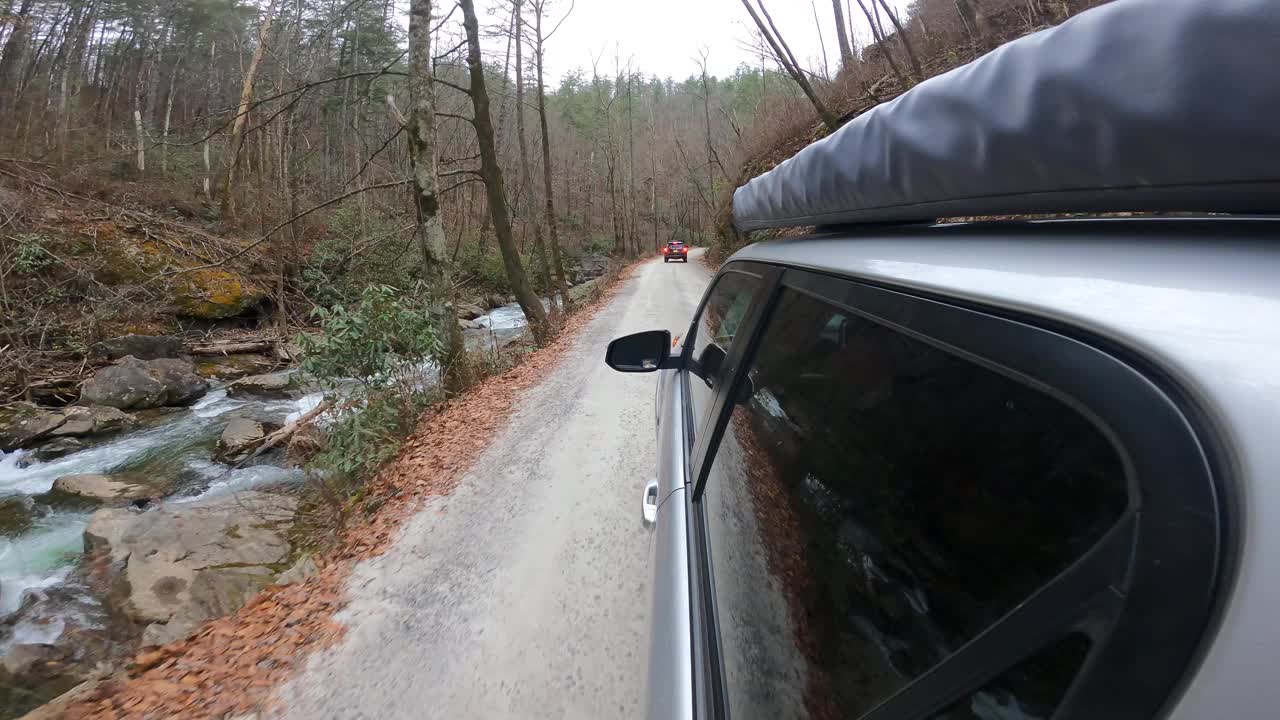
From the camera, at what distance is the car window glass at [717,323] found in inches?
81.9

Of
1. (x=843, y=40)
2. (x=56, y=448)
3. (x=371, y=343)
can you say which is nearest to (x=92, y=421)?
(x=56, y=448)

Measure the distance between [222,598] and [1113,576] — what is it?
4.96 metres

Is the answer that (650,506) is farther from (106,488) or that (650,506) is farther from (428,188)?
(106,488)

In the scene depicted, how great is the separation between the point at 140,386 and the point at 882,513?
46.0ft

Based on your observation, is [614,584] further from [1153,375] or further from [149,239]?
[149,239]

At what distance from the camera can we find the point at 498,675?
2980 millimetres

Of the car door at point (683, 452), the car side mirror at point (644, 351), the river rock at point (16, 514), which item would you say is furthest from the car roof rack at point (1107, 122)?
the river rock at point (16, 514)

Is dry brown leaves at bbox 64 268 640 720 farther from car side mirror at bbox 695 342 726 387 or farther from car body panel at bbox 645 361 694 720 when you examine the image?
car side mirror at bbox 695 342 726 387

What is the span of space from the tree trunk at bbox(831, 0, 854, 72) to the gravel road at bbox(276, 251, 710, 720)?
17.3 meters

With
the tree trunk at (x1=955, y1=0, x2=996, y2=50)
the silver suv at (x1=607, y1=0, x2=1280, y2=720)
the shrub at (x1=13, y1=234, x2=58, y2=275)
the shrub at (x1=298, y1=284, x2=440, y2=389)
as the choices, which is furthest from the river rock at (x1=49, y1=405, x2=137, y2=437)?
the tree trunk at (x1=955, y1=0, x2=996, y2=50)

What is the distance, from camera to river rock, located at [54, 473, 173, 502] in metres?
7.18

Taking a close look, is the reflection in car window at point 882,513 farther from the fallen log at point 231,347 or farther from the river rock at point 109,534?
the fallen log at point 231,347

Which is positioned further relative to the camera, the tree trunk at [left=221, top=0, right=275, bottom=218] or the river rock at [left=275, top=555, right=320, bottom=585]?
the tree trunk at [left=221, top=0, right=275, bottom=218]

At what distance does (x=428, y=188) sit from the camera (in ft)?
27.3
